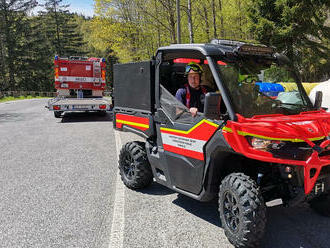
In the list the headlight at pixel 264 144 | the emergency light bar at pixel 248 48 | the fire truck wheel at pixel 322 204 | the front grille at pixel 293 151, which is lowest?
the fire truck wheel at pixel 322 204

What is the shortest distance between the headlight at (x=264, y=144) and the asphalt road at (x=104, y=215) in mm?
1168

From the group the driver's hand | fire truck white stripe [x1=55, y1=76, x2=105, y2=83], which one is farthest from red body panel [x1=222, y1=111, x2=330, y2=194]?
fire truck white stripe [x1=55, y1=76, x2=105, y2=83]

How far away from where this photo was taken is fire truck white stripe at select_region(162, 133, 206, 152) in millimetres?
3697

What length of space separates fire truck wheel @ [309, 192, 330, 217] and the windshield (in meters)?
1.18

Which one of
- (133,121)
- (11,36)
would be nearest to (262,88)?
(133,121)

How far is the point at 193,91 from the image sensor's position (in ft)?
13.6

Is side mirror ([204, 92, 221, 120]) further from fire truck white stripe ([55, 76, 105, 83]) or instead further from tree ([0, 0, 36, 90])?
tree ([0, 0, 36, 90])

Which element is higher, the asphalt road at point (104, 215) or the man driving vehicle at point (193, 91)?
the man driving vehicle at point (193, 91)

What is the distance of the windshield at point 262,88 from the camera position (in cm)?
348

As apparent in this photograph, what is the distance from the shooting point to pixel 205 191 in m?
3.67

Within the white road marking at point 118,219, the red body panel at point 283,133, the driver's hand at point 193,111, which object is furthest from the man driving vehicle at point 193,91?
the white road marking at point 118,219

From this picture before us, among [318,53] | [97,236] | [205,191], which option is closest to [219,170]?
[205,191]

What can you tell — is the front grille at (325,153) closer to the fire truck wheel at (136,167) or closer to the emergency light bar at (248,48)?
the emergency light bar at (248,48)

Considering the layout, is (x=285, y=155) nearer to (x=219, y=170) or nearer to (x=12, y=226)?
(x=219, y=170)
